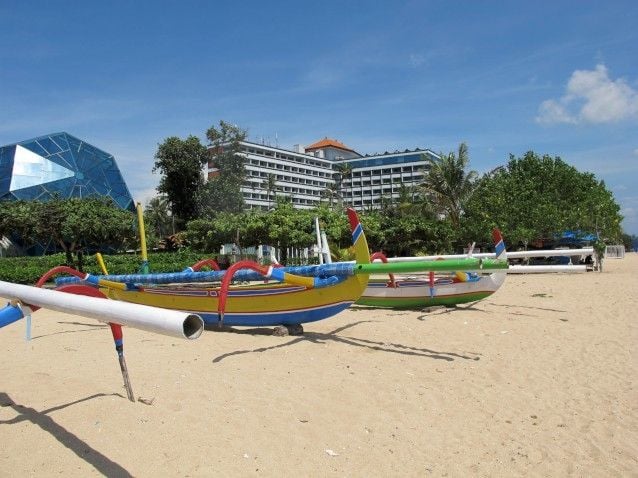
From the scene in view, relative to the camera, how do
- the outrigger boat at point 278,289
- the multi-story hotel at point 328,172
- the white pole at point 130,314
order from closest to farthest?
1. the white pole at point 130,314
2. the outrigger boat at point 278,289
3. the multi-story hotel at point 328,172

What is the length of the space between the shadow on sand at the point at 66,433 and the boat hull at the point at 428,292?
7322mm

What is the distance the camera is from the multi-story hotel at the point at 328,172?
85875mm

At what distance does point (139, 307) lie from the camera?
2.50 metres

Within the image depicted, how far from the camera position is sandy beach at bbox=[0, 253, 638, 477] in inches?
146

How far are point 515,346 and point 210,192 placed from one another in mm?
37167

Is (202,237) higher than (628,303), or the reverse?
(202,237)

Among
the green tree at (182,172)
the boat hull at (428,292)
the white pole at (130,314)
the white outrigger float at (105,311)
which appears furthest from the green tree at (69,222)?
the white pole at (130,314)

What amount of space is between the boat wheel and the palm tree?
80.8 feet

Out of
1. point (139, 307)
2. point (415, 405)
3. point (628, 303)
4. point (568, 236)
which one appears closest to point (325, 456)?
point (415, 405)

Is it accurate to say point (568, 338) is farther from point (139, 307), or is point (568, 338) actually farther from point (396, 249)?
point (396, 249)

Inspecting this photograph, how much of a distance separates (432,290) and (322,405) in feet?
21.4

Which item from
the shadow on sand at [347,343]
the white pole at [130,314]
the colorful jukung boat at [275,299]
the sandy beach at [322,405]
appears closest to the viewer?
the white pole at [130,314]

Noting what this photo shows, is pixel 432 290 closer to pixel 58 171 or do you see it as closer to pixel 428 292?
pixel 428 292

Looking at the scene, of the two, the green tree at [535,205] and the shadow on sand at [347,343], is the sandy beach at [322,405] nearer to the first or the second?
the shadow on sand at [347,343]
